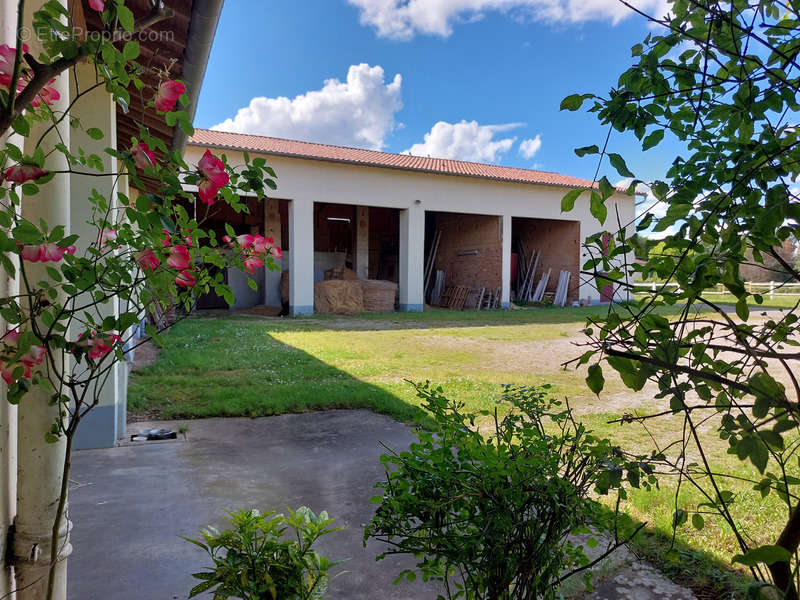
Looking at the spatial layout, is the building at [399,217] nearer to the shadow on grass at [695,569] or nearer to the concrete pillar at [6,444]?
the concrete pillar at [6,444]

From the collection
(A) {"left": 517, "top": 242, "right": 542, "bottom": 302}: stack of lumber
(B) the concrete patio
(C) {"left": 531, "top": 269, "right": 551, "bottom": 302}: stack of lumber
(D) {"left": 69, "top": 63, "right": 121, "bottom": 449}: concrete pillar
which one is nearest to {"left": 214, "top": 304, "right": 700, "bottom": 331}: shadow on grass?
(C) {"left": 531, "top": 269, "right": 551, "bottom": 302}: stack of lumber

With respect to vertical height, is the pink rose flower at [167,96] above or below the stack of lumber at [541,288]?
above

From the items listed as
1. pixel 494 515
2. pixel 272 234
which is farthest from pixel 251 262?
pixel 272 234

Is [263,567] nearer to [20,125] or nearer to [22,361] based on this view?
[22,361]

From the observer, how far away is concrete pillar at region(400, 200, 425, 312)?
17.1 m

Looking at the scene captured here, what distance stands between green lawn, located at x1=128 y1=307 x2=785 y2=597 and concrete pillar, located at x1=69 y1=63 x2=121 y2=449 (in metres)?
1.00

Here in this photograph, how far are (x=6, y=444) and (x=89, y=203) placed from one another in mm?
2709

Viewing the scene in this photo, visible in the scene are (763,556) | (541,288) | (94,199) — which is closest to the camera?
(763,556)

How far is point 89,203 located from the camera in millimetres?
3602

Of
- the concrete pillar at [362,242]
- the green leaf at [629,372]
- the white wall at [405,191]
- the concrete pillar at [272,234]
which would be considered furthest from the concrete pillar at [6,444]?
the concrete pillar at [362,242]

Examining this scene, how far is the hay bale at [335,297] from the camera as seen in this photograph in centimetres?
1630

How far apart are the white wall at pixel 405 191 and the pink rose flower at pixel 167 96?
1300 cm

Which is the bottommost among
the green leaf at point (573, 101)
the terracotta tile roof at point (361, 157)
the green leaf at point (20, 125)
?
the green leaf at point (20, 125)

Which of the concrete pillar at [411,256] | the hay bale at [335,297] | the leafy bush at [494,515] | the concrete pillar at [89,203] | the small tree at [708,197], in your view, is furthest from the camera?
the concrete pillar at [411,256]
